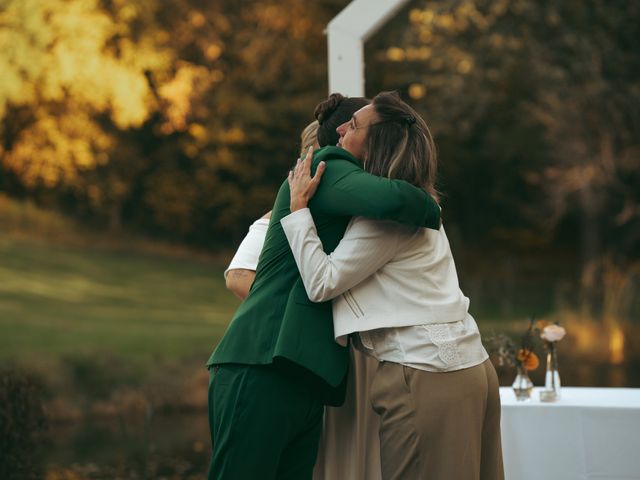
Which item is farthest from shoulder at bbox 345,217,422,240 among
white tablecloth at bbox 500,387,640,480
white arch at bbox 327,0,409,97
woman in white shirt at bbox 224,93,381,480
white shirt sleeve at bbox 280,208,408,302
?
white arch at bbox 327,0,409,97

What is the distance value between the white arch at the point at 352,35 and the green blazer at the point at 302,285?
1.20 m

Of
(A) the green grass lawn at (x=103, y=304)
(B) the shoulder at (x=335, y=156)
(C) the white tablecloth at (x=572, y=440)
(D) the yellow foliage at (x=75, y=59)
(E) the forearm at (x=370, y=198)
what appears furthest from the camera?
(D) the yellow foliage at (x=75, y=59)

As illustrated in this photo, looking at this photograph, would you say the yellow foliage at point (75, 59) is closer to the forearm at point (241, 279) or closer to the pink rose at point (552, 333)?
the pink rose at point (552, 333)

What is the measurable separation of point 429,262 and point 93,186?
7122 millimetres

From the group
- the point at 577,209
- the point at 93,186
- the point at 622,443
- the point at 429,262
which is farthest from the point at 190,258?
the point at 429,262

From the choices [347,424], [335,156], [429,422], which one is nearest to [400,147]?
[335,156]

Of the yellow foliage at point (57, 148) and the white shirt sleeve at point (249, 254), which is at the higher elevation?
the yellow foliage at point (57, 148)

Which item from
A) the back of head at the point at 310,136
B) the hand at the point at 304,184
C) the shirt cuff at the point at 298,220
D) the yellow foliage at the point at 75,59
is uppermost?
the yellow foliage at the point at 75,59

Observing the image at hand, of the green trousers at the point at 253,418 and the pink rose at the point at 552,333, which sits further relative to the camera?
the pink rose at the point at 552,333

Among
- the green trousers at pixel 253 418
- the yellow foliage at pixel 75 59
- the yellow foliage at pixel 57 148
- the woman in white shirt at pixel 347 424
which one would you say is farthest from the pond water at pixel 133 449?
the green trousers at pixel 253 418

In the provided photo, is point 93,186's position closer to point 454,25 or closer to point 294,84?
point 294,84

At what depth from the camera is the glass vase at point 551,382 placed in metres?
2.72

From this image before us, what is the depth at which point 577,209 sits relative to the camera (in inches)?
364

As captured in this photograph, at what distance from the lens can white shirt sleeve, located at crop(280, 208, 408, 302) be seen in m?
1.72
